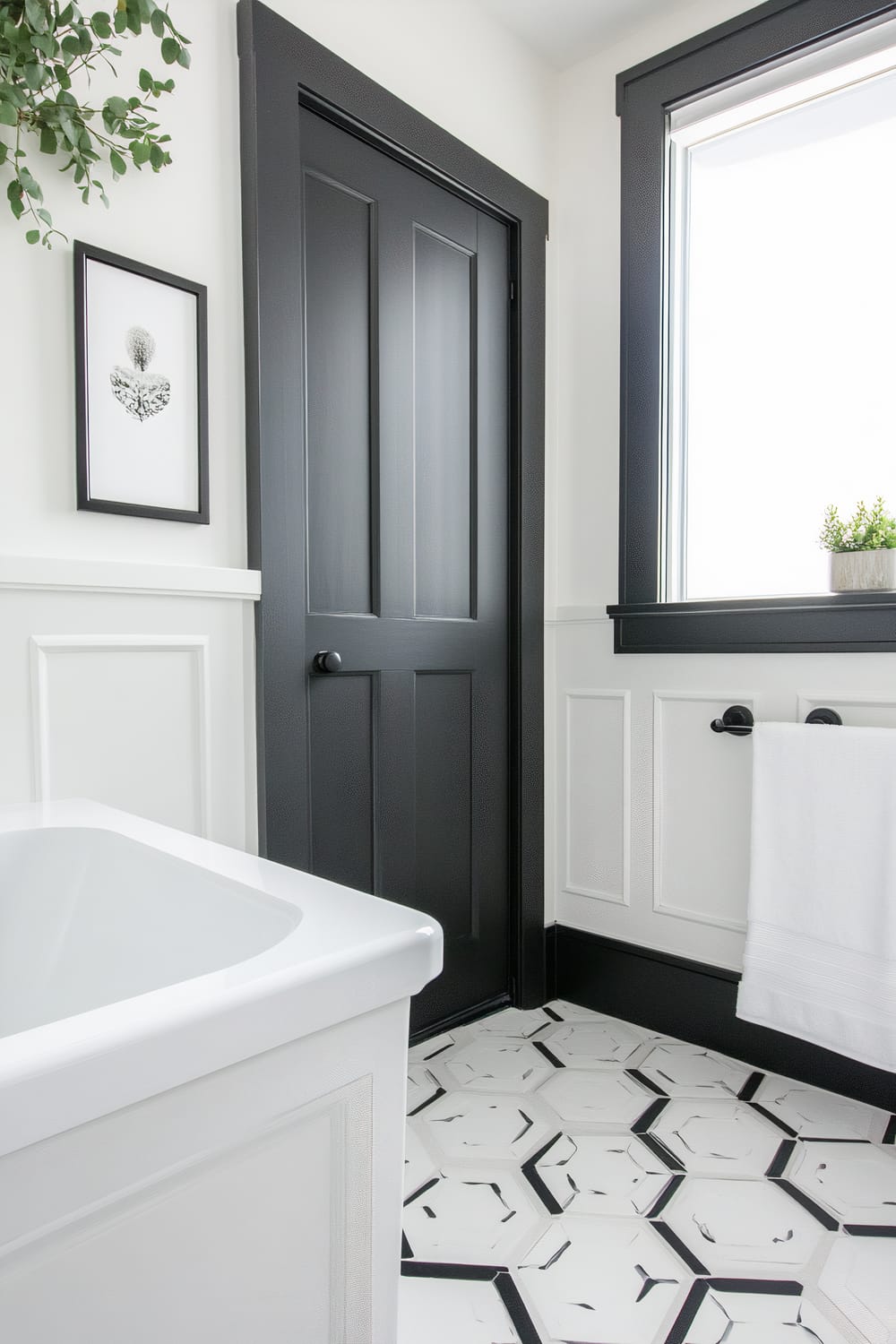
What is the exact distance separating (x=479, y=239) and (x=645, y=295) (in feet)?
1.39

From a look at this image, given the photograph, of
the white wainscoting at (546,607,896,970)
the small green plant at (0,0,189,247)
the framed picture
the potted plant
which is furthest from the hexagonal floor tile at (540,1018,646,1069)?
the small green plant at (0,0,189,247)

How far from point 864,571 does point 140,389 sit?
1390 mm

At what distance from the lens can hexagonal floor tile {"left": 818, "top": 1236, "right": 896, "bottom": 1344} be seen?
1149 millimetres

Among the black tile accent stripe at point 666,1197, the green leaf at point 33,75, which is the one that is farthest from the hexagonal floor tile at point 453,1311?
the green leaf at point 33,75

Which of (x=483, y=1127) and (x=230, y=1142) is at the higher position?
(x=230, y=1142)

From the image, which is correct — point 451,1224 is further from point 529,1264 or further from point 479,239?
point 479,239

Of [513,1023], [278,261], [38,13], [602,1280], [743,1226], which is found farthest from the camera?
[513,1023]

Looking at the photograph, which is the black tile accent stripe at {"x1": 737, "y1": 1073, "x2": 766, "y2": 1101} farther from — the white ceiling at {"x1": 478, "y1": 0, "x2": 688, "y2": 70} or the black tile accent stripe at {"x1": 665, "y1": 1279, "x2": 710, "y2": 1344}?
the white ceiling at {"x1": 478, "y1": 0, "x2": 688, "y2": 70}

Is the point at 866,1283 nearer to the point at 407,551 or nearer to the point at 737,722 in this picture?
the point at 737,722

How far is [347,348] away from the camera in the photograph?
1800 mm

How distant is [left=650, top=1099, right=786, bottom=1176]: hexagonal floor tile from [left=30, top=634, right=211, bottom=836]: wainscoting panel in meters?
1.03

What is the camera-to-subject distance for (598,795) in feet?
7.30

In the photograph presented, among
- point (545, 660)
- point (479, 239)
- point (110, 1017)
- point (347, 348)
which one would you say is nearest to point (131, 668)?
point (347, 348)

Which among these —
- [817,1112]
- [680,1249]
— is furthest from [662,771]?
[680,1249]
